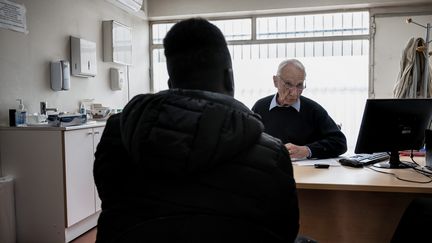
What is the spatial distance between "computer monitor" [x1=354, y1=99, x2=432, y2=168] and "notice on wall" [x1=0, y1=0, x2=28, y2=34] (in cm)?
277

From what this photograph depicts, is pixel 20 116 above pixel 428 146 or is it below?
above

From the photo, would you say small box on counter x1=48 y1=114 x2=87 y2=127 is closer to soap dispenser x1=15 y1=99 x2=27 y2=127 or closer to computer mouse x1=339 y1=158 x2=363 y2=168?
soap dispenser x1=15 y1=99 x2=27 y2=127

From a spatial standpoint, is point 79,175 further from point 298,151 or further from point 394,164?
point 394,164

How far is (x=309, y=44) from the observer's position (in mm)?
5145

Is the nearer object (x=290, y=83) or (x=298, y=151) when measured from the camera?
(x=298, y=151)

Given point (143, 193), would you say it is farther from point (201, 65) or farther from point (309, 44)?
point (309, 44)

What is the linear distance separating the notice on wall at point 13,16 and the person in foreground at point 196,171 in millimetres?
2614

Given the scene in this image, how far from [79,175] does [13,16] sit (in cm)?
142

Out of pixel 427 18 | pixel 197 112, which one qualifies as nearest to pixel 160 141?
pixel 197 112

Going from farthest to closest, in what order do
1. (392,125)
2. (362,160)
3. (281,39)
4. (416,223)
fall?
(281,39) < (362,160) < (392,125) < (416,223)

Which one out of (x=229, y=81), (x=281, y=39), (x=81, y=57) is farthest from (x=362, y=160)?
(x=281, y=39)

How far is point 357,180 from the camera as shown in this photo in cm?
166

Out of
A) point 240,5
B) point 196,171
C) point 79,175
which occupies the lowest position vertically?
point 79,175

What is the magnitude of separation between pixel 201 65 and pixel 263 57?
15.1 ft
